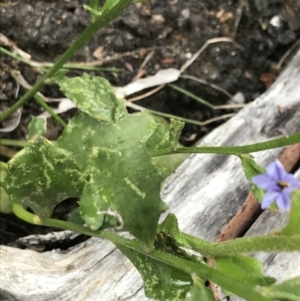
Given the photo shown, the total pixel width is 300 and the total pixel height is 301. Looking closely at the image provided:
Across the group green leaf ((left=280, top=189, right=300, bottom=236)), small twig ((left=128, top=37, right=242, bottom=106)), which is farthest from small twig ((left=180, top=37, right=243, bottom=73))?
green leaf ((left=280, top=189, right=300, bottom=236))

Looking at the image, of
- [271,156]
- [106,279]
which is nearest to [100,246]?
[106,279]

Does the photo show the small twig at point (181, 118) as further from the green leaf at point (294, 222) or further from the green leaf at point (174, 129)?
the green leaf at point (294, 222)

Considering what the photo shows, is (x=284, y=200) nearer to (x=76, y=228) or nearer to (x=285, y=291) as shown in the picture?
(x=285, y=291)

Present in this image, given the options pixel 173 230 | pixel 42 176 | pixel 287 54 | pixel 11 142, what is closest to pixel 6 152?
pixel 11 142

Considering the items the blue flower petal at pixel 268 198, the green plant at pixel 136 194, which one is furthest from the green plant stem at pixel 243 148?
the blue flower petal at pixel 268 198

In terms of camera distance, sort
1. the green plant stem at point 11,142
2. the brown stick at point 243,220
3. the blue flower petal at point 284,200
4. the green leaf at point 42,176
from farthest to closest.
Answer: the green plant stem at point 11,142, the brown stick at point 243,220, the green leaf at point 42,176, the blue flower petal at point 284,200

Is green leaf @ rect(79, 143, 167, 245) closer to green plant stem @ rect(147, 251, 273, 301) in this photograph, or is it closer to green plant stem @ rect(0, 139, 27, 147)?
green plant stem @ rect(147, 251, 273, 301)
